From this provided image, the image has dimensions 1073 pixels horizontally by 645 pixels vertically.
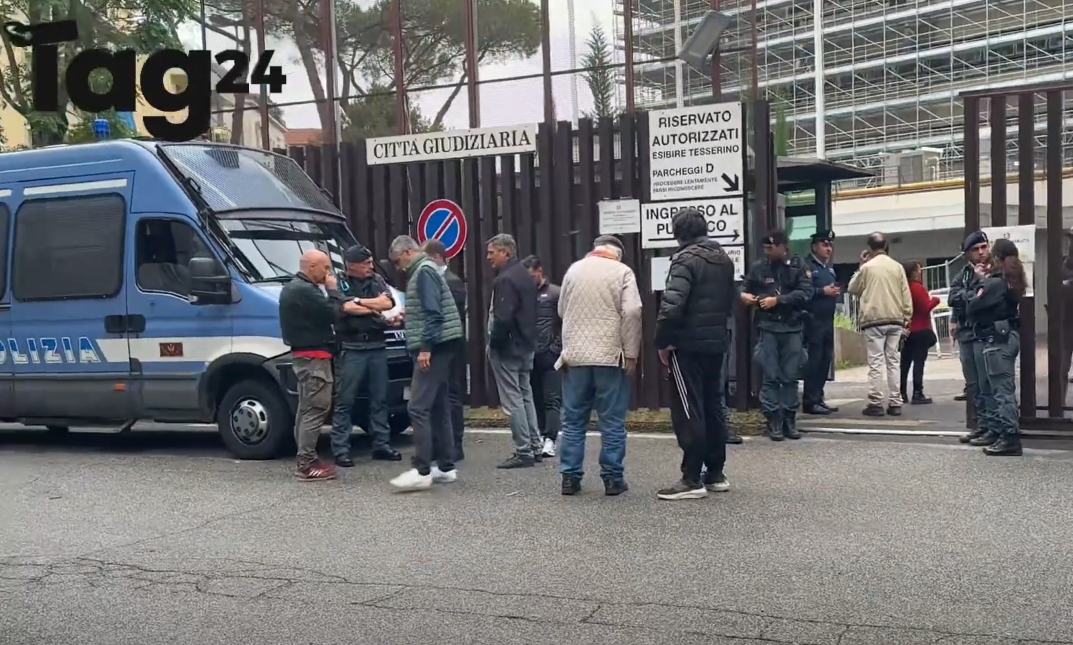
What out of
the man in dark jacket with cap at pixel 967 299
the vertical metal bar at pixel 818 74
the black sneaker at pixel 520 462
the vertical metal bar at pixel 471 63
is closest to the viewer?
the man in dark jacket with cap at pixel 967 299

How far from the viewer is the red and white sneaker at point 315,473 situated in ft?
28.2

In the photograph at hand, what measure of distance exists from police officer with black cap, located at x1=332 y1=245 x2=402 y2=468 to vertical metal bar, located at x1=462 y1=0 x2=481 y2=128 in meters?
4.72

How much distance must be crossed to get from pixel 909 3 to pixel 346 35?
55207 mm

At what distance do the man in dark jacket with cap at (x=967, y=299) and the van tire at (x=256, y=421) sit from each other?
17.8 feet

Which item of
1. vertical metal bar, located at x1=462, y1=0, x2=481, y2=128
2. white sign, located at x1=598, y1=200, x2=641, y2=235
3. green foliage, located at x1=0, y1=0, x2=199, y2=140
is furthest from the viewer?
green foliage, located at x1=0, y1=0, x2=199, y2=140

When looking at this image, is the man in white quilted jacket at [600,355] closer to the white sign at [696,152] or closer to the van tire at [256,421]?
the van tire at [256,421]

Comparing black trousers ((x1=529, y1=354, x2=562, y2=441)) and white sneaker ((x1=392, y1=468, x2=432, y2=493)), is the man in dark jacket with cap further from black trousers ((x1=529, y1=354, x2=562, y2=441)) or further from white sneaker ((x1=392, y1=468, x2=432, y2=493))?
white sneaker ((x1=392, y1=468, x2=432, y2=493))

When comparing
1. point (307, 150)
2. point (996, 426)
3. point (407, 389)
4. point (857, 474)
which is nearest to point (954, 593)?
point (857, 474)

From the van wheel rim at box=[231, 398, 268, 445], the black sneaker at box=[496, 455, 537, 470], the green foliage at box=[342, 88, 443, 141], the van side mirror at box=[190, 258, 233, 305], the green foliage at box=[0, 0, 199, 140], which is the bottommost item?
the black sneaker at box=[496, 455, 537, 470]

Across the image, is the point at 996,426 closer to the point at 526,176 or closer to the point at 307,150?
the point at 526,176

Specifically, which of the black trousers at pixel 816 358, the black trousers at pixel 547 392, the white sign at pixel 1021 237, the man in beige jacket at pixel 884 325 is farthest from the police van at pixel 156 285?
the white sign at pixel 1021 237

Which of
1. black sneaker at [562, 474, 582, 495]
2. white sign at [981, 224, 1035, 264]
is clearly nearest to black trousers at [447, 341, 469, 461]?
black sneaker at [562, 474, 582, 495]

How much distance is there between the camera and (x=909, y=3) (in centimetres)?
6250

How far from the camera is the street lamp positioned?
38.9 ft
